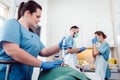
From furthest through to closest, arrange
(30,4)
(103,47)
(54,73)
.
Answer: (103,47) < (30,4) < (54,73)

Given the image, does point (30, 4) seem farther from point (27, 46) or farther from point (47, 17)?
point (47, 17)

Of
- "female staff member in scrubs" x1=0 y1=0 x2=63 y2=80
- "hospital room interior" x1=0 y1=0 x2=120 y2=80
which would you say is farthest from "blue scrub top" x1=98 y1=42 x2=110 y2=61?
"female staff member in scrubs" x1=0 y1=0 x2=63 y2=80

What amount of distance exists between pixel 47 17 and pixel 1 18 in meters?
1.50

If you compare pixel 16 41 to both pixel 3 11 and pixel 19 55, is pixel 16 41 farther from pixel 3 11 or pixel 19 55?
pixel 3 11

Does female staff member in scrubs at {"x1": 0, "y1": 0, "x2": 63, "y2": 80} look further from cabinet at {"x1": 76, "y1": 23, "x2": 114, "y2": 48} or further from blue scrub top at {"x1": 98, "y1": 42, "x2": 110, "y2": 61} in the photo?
cabinet at {"x1": 76, "y1": 23, "x2": 114, "y2": 48}

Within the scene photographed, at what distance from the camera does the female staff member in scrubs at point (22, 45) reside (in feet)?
3.33

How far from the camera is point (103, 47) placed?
286 cm

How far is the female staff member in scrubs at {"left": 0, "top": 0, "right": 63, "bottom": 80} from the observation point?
3.33 ft

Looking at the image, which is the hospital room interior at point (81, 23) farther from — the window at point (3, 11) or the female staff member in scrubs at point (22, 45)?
the female staff member in scrubs at point (22, 45)

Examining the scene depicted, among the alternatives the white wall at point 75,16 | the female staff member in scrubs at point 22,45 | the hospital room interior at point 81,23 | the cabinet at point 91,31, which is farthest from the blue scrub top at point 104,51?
the female staff member in scrubs at point 22,45

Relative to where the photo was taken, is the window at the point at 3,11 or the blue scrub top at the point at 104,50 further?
the window at the point at 3,11

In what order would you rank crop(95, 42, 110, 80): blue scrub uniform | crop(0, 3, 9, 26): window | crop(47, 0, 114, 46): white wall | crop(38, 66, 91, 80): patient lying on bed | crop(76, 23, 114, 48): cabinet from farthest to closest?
crop(47, 0, 114, 46): white wall, crop(76, 23, 114, 48): cabinet, crop(0, 3, 9, 26): window, crop(95, 42, 110, 80): blue scrub uniform, crop(38, 66, 91, 80): patient lying on bed

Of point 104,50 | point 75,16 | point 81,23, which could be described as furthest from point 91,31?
point 104,50

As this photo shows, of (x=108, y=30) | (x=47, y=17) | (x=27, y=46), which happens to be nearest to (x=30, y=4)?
(x=27, y=46)
